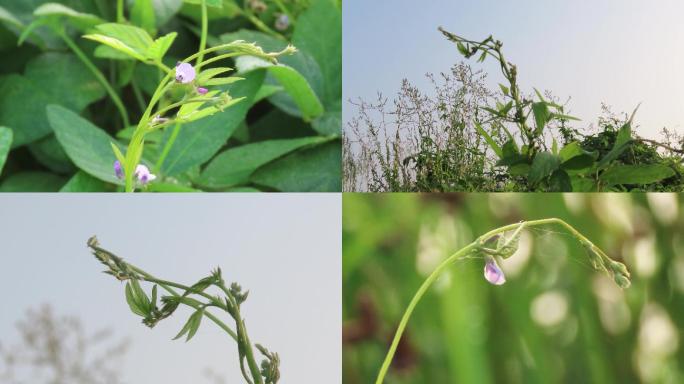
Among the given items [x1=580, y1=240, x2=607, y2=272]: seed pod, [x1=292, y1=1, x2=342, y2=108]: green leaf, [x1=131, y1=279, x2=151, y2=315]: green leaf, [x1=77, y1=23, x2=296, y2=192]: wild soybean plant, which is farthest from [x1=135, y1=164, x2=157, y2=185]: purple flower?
[x1=580, y1=240, x2=607, y2=272]: seed pod

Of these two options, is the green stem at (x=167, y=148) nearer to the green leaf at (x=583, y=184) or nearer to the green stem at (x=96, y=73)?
the green stem at (x=96, y=73)

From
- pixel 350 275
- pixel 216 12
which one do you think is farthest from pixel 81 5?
pixel 350 275

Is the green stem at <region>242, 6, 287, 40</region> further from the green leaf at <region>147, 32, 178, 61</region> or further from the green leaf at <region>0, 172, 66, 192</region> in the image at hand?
the green leaf at <region>0, 172, 66, 192</region>

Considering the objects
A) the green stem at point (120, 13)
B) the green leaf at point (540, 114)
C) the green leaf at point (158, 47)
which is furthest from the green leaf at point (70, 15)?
the green leaf at point (540, 114)

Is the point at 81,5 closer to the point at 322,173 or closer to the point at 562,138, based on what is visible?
the point at 322,173

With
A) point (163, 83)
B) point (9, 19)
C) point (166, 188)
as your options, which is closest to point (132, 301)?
point (166, 188)

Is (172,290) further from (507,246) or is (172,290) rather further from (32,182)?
(507,246)
